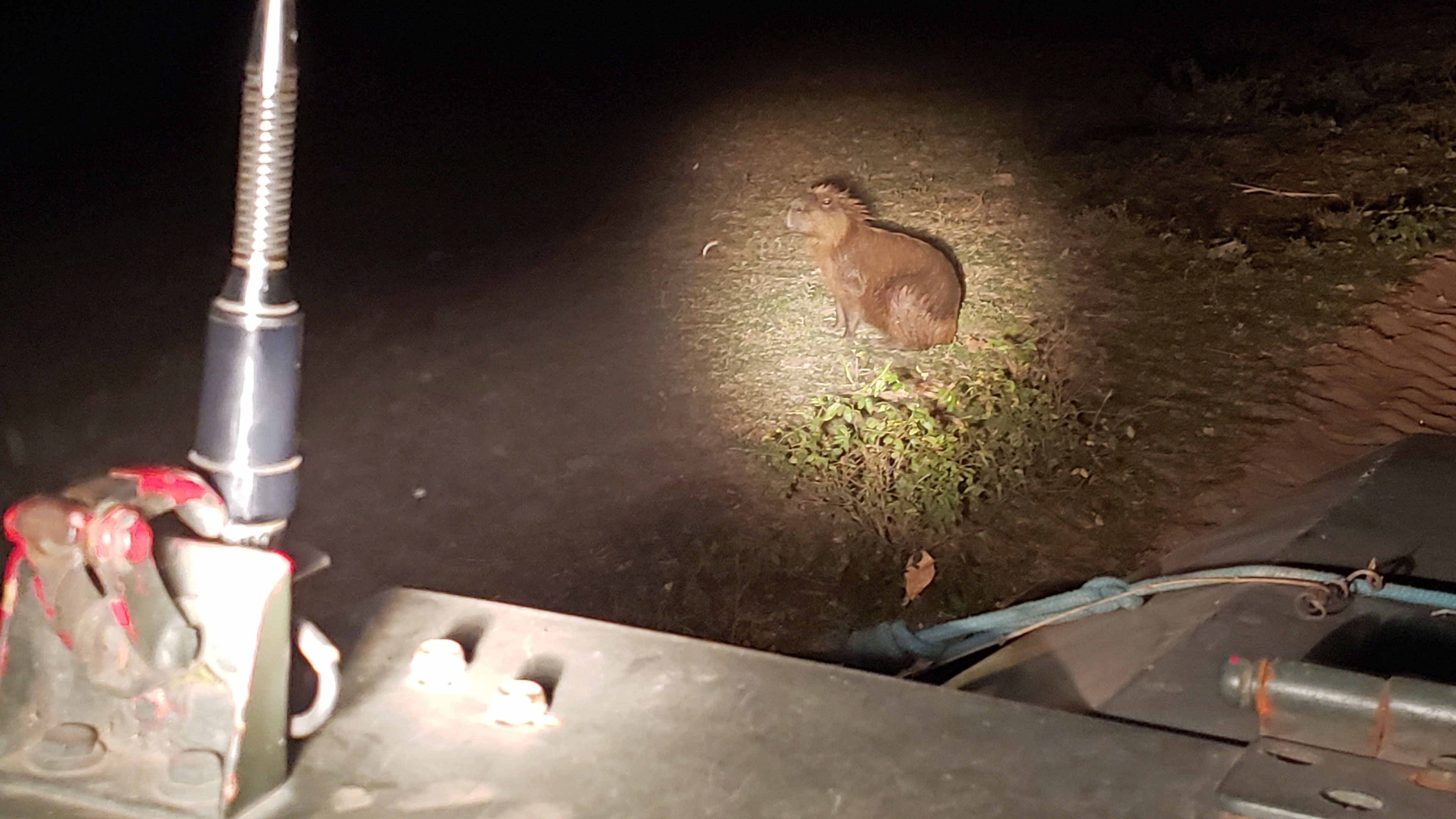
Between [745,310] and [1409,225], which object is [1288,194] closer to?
[1409,225]

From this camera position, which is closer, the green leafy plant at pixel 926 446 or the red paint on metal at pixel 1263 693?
the red paint on metal at pixel 1263 693

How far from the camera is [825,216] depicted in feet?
17.1

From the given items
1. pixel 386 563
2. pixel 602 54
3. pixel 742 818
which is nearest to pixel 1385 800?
pixel 742 818

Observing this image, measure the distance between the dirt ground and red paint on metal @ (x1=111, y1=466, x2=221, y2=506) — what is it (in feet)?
1.62

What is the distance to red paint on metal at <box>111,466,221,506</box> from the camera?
5.30ft

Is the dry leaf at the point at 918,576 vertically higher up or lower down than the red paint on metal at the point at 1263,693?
lower down

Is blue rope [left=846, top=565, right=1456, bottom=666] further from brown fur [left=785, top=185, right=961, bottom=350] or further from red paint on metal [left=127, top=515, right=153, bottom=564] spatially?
red paint on metal [left=127, top=515, right=153, bottom=564]

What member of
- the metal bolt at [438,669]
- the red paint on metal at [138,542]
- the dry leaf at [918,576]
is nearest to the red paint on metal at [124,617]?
the red paint on metal at [138,542]

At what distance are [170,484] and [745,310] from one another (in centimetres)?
394

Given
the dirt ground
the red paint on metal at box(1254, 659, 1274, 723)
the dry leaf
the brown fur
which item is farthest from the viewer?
the brown fur

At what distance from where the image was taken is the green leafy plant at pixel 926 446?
4.20 m

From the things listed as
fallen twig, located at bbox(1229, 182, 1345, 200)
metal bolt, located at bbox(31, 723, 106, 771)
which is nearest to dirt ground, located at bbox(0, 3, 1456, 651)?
fallen twig, located at bbox(1229, 182, 1345, 200)

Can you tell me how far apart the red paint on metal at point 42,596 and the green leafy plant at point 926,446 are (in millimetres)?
2835

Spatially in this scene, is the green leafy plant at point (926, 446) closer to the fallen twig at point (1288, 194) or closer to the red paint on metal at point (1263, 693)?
the fallen twig at point (1288, 194)
